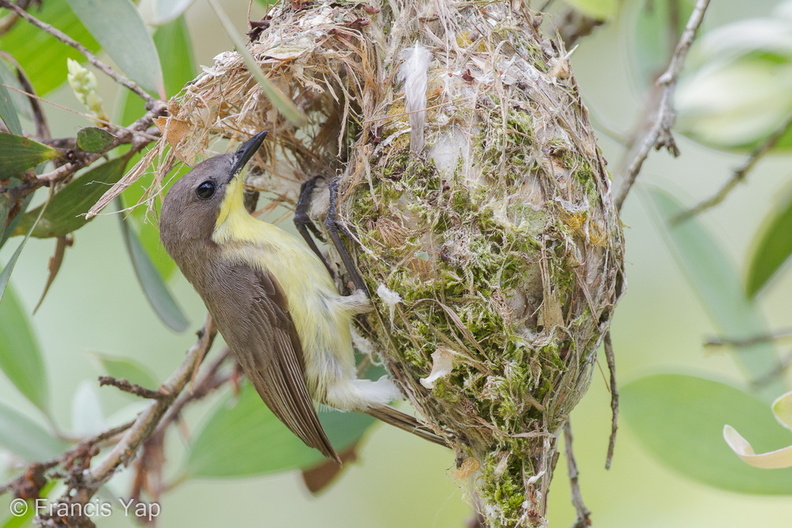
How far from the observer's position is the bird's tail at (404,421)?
2900 millimetres

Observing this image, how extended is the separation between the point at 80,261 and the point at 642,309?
4.42 meters

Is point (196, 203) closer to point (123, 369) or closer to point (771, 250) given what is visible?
point (123, 369)

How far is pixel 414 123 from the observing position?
103 inches

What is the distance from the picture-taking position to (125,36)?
2732 millimetres

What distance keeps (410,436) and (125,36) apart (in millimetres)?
3995

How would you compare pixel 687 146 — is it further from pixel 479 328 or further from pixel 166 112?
pixel 166 112

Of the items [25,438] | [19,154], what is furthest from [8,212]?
[25,438]

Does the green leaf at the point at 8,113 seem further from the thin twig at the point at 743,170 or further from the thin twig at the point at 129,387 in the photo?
the thin twig at the point at 743,170

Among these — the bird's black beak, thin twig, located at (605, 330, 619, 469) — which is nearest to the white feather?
the bird's black beak

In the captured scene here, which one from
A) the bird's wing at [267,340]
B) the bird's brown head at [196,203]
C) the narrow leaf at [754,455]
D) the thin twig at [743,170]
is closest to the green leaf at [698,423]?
the narrow leaf at [754,455]

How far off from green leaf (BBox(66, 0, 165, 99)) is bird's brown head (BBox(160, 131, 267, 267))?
0.41 meters

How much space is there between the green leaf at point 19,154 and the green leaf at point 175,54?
0.91m

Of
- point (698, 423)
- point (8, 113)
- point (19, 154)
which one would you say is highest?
point (8, 113)

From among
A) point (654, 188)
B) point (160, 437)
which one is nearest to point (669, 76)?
point (654, 188)
